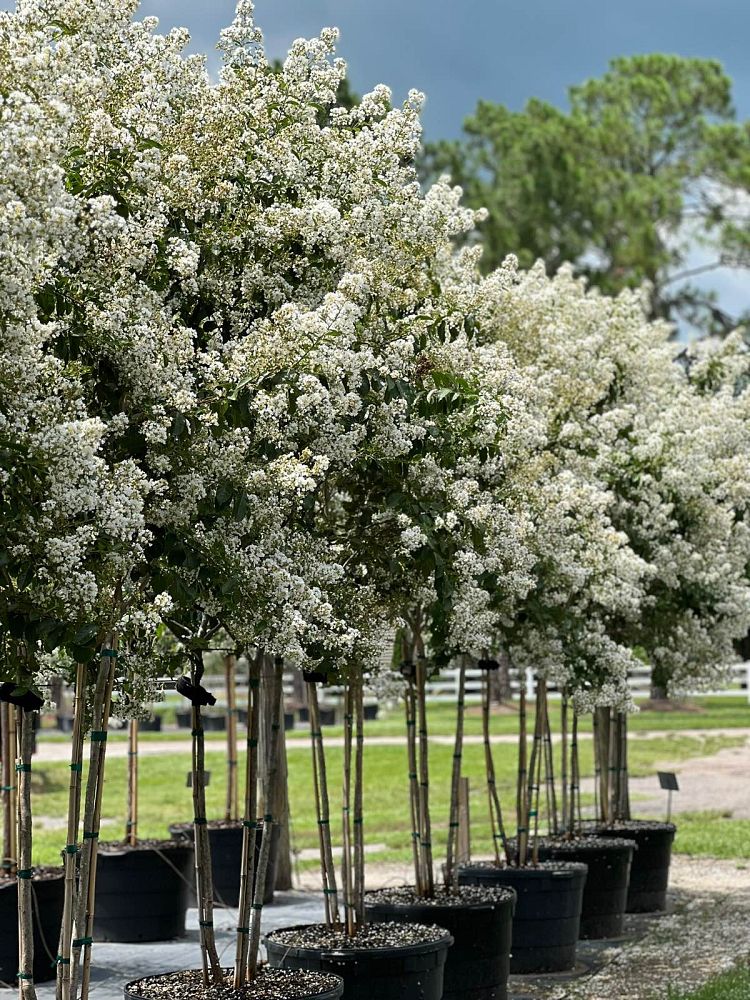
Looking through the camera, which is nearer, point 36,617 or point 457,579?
point 36,617

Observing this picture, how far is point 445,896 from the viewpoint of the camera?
7043 mm

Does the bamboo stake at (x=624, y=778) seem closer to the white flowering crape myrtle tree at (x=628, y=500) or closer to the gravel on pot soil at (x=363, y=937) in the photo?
the white flowering crape myrtle tree at (x=628, y=500)

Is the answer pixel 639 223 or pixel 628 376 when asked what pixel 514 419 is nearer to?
pixel 628 376

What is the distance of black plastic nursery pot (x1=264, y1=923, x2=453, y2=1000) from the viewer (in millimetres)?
5562

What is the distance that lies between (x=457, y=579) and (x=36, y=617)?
1.94 m

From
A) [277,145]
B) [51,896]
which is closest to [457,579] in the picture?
[277,145]

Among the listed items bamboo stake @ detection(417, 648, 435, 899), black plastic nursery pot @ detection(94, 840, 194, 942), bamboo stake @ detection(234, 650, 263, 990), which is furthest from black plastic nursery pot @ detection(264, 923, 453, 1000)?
black plastic nursery pot @ detection(94, 840, 194, 942)

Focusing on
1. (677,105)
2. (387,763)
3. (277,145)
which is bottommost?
(387,763)

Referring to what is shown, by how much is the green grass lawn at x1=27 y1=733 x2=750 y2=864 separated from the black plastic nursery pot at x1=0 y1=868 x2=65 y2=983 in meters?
4.49

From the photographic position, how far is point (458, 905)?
6652 millimetres

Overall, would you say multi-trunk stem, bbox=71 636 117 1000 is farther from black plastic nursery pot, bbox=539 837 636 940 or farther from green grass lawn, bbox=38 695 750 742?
green grass lawn, bbox=38 695 750 742

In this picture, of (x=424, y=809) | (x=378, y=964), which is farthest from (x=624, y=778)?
(x=378, y=964)

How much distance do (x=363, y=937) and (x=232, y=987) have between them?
3.13 ft

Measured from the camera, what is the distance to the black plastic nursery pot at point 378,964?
5.56 metres
